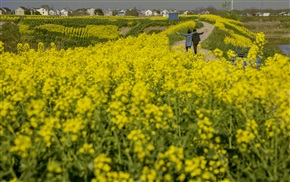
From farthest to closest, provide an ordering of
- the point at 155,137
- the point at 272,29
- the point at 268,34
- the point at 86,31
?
1. the point at 272,29
2. the point at 268,34
3. the point at 86,31
4. the point at 155,137

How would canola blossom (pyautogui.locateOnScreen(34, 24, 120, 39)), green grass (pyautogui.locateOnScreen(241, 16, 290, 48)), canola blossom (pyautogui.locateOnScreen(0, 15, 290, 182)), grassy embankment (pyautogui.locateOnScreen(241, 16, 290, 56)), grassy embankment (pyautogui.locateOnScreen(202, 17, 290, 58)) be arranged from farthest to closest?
green grass (pyautogui.locateOnScreen(241, 16, 290, 48)), grassy embankment (pyautogui.locateOnScreen(241, 16, 290, 56)), canola blossom (pyautogui.locateOnScreen(34, 24, 120, 39)), grassy embankment (pyautogui.locateOnScreen(202, 17, 290, 58)), canola blossom (pyautogui.locateOnScreen(0, 15, 290, 182))

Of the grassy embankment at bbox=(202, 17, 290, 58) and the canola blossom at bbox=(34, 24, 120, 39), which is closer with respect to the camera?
the grassy embankment at bbox=(202, 17, 290, 58)

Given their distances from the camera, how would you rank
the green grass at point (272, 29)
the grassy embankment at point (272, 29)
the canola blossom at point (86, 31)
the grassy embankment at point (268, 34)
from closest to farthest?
the grassy embankment at point (268, 34) → the canola blossom at point (86, 31) → the grassy embankment at point (272, 29) → the green grass at point (272, 29)

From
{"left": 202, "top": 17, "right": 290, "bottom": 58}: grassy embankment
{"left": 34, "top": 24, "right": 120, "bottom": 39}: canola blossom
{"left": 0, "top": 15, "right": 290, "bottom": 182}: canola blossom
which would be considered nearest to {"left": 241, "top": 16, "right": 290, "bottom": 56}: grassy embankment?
{"left": 202, "top": 17, "right": 290, "bottom": 58}: grassy embankment

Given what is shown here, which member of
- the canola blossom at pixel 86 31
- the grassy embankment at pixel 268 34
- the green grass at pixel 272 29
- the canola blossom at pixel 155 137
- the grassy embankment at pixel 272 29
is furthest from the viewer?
the green grass at pixel 272 29

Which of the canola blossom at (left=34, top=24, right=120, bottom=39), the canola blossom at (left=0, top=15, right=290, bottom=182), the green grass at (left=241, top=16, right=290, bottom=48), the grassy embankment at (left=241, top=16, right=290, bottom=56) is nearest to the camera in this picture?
the canola blossom at (left=0, top=15, right=290, bottom=182)

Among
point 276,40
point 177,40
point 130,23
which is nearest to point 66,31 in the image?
point 130,23

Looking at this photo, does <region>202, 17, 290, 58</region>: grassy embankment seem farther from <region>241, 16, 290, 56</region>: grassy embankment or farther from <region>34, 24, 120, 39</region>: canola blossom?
<region>34, 24, 120, 39</region>: canola blossom

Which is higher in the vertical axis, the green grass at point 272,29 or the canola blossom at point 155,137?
the canola blossom at point 155,137

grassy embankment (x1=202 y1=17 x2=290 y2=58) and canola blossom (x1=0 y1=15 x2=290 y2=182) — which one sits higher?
canola blossom (x1=0 y1=15 x2=290 y2=182)

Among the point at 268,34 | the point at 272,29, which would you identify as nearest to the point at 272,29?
the point at 272,29

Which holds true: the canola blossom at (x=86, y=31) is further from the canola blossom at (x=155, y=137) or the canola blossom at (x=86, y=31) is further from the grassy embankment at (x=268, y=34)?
the canola blossom at (x=155, y=137)

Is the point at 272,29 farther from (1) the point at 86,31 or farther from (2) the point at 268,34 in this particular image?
(1) the point at 86,31

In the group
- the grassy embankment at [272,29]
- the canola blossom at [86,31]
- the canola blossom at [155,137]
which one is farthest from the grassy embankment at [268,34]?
the canola blossom at [155,137]
